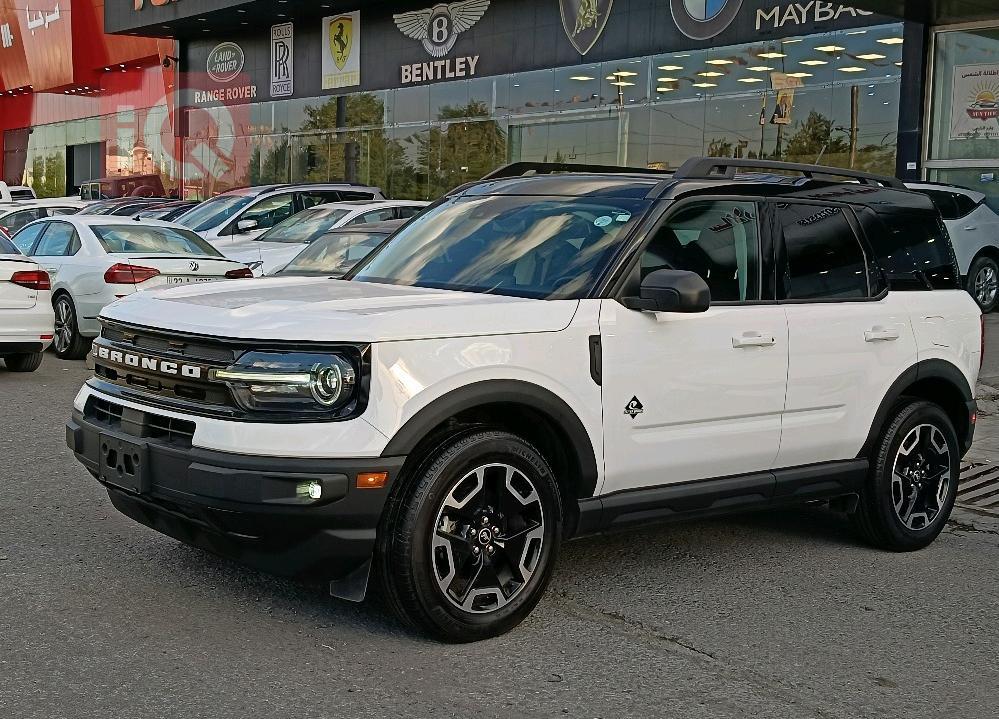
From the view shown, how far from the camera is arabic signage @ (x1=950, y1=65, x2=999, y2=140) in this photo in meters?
20.3

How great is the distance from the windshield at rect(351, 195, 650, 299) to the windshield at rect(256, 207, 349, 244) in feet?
34.5

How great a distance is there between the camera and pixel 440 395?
185 inches

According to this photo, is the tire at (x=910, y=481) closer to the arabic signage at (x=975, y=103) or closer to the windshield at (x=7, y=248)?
the windshield at (x=7, y=248)

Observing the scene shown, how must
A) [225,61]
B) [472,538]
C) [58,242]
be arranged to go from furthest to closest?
1. [225,61]
2. [58,242]
3. [472,538]

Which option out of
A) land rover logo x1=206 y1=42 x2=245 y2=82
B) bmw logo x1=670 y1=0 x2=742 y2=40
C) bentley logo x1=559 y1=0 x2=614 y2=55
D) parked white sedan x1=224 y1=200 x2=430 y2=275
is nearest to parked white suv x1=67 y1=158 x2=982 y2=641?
parked white sedan x1=224 y1=200 x2=430 y2=275

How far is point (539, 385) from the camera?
4.93 m

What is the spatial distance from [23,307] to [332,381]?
334 inches

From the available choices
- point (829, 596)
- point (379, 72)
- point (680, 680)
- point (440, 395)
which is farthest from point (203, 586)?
point (379, 72)

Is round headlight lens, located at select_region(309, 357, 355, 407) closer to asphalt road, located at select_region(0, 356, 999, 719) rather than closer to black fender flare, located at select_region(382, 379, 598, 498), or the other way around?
black fender flare, located at select_region(382, 379, 598, 498)

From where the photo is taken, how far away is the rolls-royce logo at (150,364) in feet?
15.4

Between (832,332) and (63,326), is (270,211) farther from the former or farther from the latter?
(832,332)

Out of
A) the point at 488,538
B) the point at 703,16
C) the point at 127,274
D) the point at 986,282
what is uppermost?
the point at 703,16

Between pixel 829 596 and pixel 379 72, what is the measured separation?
29.9 meters

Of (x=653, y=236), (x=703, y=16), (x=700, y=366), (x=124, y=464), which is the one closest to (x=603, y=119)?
(x=703, y=16)
